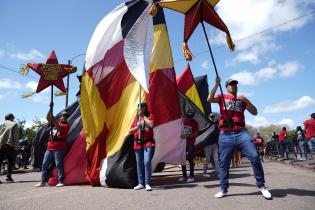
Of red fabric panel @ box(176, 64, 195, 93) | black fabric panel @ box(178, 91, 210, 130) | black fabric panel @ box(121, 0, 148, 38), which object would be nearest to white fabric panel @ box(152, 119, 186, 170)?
black fabric panel @ box(178, 91, 210, 130)

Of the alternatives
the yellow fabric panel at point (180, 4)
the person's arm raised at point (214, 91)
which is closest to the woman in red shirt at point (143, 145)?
the person's arm raised at point (214, 91)

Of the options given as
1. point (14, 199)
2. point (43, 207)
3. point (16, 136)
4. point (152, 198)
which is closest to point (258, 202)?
Answer: point (152, 198)

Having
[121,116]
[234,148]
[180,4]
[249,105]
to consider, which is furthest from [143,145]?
[180,4]

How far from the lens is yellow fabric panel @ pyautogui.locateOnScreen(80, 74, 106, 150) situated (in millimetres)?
8023

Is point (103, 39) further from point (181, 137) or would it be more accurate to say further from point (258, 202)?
point (258, 202)

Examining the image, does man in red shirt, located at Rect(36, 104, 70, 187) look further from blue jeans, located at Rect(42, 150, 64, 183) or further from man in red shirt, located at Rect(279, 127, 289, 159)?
man in red shirt, located at Rect(279, 127, 289, 159)

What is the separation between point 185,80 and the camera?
40.5 feet

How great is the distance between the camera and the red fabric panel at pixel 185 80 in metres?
12.2

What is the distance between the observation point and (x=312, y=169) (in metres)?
10.0

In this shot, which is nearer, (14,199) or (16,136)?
(14,199)

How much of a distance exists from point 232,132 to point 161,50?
3463 millimetres

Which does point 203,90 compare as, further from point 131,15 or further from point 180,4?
point 180,4

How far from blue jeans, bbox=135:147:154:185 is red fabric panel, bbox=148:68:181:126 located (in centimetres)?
102

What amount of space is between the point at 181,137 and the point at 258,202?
10.8 feet
